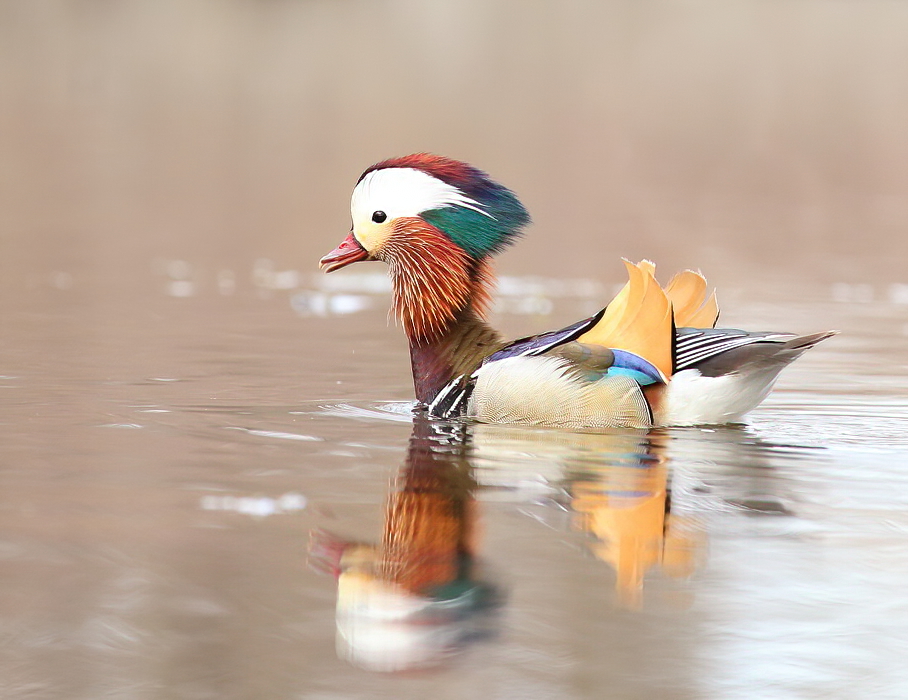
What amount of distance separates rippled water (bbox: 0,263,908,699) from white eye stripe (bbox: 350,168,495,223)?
0.91 metres

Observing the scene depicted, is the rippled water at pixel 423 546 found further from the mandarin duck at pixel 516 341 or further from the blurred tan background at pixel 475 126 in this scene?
the blurred tan background at pixel 475 126

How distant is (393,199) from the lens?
21.4 feet

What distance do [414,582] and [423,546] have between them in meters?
0.35

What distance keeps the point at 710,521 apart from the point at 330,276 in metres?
10.3

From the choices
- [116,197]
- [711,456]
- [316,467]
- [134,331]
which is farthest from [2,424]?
[116,197]

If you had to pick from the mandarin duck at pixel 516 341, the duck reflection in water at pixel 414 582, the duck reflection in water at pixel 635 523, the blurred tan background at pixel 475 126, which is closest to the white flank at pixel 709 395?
the mandarin duck at pixel 516 341

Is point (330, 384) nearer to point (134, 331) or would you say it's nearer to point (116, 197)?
point (134, 331)

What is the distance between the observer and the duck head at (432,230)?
21.0 feet

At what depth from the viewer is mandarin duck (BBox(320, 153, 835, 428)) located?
5.87 meters

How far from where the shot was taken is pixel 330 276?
14430 mm

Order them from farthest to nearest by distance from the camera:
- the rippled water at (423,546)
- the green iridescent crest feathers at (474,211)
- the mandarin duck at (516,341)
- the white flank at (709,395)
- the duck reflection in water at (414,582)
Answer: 1. the green iridescent crest feathers at (474,211)
2. the white flank at (709,395)
3. the mandarin duck at (516,341)
4. the duck reflection in water at (414,582)
5. the rippled water at (423,546)

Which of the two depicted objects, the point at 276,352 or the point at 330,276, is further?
the point at 330,276

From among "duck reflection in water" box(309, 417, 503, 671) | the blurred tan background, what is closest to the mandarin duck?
"duck reflection in water" box(309, 417, 503, 671)

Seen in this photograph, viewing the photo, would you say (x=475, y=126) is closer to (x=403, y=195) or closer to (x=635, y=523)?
(x=403, y=195)
